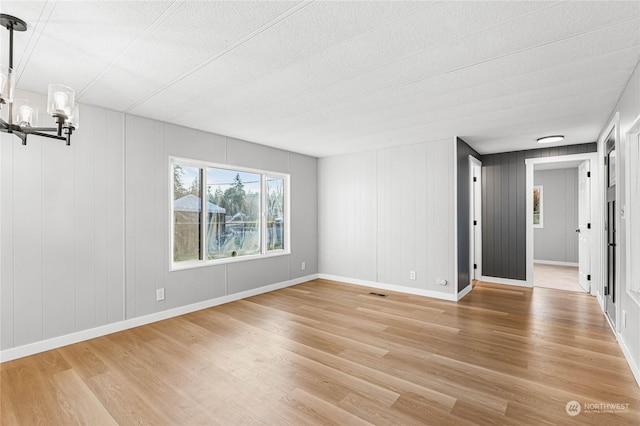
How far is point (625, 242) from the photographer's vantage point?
8.92 feet

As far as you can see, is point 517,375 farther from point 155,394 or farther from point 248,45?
point 248,45

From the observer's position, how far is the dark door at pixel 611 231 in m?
3.41

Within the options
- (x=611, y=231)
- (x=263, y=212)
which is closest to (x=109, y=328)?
(x=263, y=212)

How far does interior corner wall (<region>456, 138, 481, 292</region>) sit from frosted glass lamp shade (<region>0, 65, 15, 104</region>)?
4774 mm

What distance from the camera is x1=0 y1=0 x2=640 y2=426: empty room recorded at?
1980 mm

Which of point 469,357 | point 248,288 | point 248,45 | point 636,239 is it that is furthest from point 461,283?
point 248,45

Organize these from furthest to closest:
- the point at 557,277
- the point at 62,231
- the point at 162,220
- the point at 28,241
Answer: the point at 557,277 → the point at 162,220 → the point at 62,231 → the point at 28,241

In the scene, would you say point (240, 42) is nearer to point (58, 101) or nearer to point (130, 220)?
point (58, 101)

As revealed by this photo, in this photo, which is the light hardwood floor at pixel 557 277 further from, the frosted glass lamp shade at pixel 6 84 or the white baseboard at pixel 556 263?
the frosted glass lamp shade at pixel 6 84

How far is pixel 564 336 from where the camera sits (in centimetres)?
327

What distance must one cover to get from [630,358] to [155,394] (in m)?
3.83

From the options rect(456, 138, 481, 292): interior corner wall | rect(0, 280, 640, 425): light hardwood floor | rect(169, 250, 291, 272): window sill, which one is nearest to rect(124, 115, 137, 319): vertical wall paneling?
rect(0, 280, 640, 425): light hardwood floor

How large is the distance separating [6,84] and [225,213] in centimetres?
325

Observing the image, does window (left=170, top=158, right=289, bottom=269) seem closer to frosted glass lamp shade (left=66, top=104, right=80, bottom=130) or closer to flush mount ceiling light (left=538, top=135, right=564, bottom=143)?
frosted glass lamp shade (left=66, top=104, right=80, bottom=130)
